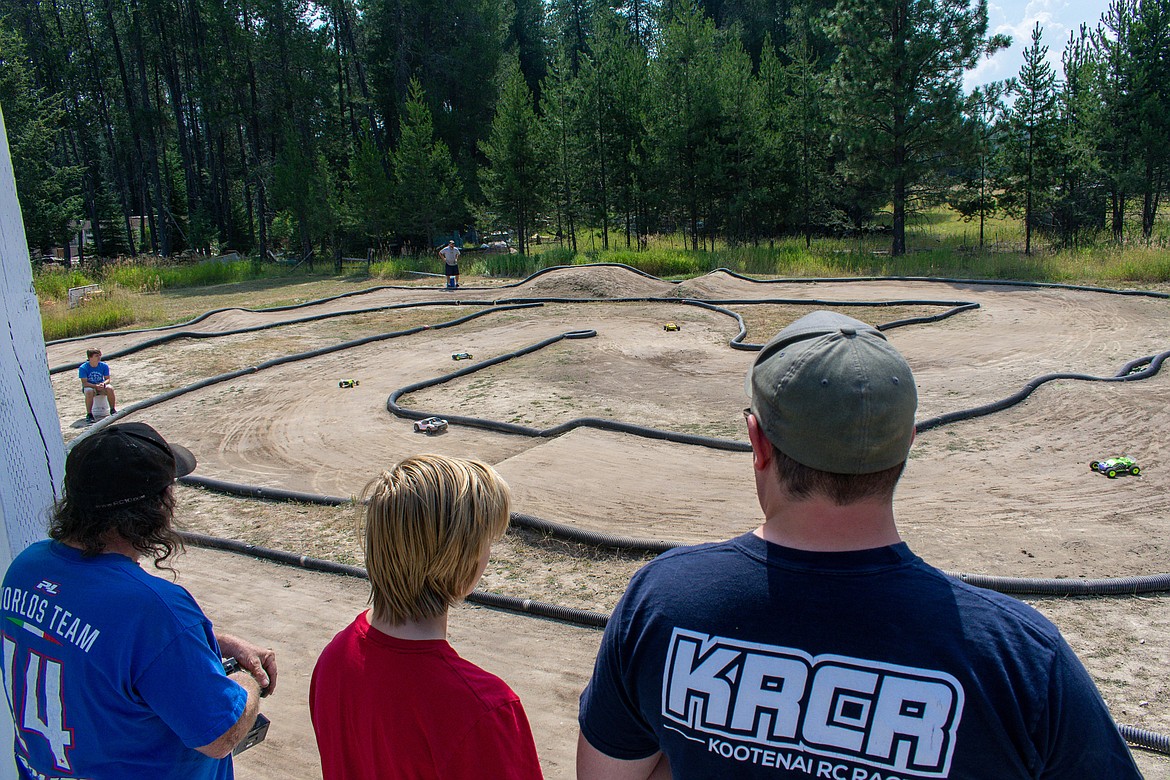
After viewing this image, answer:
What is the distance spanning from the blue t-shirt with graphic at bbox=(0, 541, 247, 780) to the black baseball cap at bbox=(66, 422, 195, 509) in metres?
0.17

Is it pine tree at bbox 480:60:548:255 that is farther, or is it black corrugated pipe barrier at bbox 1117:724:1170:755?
pine tree at bbox 480:60:548:255

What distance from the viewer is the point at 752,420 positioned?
1751 millimetres

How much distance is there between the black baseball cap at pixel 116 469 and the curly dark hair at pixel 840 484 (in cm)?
179

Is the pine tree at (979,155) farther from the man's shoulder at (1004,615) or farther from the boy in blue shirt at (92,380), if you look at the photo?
the man's shoulder at (1004,615)

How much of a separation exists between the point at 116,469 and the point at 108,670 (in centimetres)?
53

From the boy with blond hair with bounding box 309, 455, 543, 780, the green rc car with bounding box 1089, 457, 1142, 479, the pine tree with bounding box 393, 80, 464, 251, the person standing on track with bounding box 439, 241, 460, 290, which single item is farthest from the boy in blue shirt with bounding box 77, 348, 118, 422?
the pine tree with bounding box 393, 80, 464, 251

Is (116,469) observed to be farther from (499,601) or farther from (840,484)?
(499,601)

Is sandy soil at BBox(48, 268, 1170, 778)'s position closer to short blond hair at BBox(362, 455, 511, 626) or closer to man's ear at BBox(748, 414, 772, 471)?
short blond hair at BBox(362, 455, 511, 626)

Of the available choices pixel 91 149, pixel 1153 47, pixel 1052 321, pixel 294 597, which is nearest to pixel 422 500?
pixel 294 597

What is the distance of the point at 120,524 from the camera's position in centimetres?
230

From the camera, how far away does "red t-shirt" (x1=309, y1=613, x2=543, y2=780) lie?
75.5 inches

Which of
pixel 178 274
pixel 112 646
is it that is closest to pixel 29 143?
pixel 178 274

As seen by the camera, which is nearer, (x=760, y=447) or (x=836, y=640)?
(x=836, y=640)

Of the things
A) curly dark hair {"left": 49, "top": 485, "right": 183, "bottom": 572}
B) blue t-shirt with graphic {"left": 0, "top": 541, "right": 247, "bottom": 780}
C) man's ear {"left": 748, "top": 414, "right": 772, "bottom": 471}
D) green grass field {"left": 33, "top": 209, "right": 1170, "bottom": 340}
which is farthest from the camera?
green grass field {"left": 33, "top": 209, "right": 1170, "bottom": 340}
